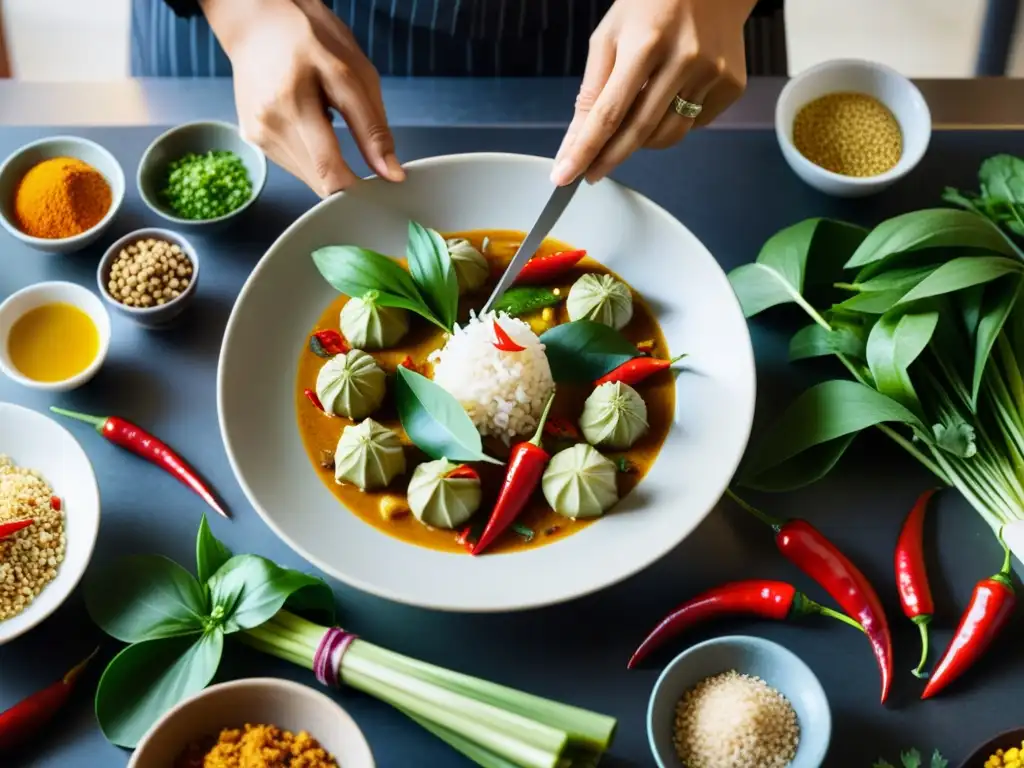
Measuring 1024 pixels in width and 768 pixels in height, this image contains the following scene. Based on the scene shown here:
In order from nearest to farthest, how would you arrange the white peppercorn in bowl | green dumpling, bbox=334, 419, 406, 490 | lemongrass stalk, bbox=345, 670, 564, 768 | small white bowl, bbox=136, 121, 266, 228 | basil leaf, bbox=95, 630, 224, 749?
lemongrass stalk, bbox=345, 670, 564, 768, basil leaf, bbox=95, 630, 224, 749, green dumpling, bbox=334, 419, 406, 490, the white peppercorn in bowl, small white bowl, bbox=136, 121, 266, 228

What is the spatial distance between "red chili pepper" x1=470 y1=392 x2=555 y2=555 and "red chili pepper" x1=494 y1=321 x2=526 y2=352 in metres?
0.17

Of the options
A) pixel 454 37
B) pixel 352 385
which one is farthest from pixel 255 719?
pixel 454 37

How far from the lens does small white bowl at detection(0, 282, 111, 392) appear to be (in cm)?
178

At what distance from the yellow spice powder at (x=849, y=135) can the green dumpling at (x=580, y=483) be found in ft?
2.67

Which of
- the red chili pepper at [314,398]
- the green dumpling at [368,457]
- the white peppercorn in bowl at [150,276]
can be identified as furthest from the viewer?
the white peppercorn in bowl at [150,276]

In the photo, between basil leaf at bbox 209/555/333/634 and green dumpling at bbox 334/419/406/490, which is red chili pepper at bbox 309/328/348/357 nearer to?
green dumpling at bbox 334/419/406/490

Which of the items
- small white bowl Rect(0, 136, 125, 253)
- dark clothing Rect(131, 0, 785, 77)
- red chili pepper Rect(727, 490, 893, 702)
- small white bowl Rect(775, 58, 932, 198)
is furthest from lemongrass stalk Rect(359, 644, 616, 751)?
dark clothing Rect(131, 0, 785, 77)

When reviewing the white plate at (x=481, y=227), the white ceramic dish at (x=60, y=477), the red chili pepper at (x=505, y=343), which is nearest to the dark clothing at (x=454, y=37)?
the white plate at (x=481, y=227)

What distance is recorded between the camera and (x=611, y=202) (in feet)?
5.99

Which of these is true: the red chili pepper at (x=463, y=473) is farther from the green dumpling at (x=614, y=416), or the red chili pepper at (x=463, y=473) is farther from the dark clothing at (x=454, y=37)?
the dark clothing at (x=454, y=37)

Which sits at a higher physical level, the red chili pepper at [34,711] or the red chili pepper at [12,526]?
the red chili pepper at [12,526]

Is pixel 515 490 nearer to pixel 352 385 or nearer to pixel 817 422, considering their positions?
pixel 352 385

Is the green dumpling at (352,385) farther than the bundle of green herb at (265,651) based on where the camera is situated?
Yes

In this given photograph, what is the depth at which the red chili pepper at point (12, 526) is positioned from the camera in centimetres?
159
